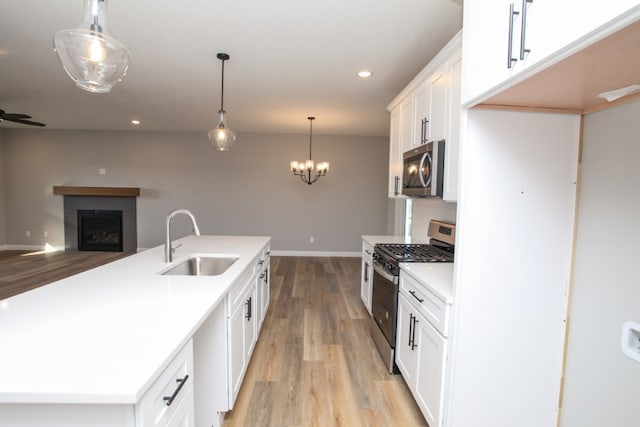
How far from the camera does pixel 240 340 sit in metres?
1.93

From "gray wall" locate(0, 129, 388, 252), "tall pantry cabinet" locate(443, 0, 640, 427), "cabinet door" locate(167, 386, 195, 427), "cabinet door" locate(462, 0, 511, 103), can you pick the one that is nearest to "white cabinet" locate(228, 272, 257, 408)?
"cabinet door" locate(167, 386, 195, 427)

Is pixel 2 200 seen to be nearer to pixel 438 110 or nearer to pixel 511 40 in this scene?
pixel 438 110

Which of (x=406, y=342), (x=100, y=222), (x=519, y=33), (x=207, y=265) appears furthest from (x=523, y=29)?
(x=100, y=222)

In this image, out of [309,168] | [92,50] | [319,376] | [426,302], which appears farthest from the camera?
[309,168]

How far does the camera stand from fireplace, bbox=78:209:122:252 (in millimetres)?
6508

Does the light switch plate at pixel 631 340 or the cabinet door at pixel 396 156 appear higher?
the cabinet door at pixel 396 156

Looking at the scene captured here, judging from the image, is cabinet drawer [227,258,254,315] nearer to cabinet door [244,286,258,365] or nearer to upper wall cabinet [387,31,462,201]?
cabinet door [244,286,258,365]

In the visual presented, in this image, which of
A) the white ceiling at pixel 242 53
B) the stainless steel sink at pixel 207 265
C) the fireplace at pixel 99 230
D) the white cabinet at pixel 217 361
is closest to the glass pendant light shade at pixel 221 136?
the white ceiling at pixel 242 53

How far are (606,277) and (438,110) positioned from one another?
1.51m

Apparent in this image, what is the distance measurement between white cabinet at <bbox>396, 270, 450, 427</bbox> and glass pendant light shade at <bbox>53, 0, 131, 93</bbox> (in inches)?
82.2

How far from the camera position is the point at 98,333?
104 cm

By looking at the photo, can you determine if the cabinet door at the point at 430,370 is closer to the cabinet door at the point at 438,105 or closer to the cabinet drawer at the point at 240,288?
the cabinet drawer at the point at 240,288

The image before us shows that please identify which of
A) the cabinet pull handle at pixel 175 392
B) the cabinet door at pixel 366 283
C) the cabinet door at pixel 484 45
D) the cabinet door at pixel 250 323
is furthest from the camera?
the cabinet door at pixel 366 283

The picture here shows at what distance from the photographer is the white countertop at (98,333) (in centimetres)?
76
